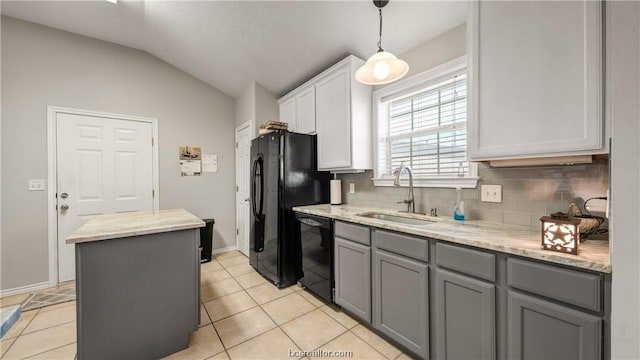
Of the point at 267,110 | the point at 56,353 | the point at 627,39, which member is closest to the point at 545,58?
the point at 627,39

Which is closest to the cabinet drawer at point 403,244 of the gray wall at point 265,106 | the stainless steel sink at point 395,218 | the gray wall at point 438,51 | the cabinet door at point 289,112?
the stainless steel sink at point 395,218

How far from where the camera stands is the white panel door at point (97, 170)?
2.86m

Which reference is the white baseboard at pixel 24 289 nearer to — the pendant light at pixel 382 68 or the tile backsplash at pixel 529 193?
the pendant light at pixel 382 68

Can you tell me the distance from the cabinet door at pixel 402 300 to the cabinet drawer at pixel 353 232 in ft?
0.45

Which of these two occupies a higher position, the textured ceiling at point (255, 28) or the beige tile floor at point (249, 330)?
the textured ceiling at point (255, 28)

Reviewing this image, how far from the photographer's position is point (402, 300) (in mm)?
1609

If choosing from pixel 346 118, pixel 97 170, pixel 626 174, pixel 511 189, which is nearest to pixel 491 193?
pixel 511 189

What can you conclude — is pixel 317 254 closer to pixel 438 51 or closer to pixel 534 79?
pixel 534 79

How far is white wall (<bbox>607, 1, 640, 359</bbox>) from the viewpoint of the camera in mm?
654

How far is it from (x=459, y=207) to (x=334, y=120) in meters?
1.47

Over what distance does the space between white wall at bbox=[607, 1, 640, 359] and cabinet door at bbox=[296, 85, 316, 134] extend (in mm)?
2430

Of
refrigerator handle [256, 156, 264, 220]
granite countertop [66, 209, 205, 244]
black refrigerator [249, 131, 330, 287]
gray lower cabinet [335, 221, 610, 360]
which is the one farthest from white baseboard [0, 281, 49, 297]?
gray lower cabinet [335, 221, 610, 360]

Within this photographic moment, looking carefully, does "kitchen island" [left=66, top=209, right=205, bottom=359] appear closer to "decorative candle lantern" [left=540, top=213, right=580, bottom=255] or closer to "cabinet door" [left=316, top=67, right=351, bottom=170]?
"cabinet door" [left=316, top=67, right=351, bottom=170]

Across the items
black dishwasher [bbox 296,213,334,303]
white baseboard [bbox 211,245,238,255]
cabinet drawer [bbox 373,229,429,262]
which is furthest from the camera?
white baseboard [bbox 211,245,238,255]
